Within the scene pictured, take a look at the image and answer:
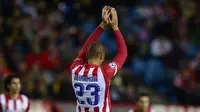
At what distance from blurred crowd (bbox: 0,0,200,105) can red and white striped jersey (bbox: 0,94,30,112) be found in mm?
4982

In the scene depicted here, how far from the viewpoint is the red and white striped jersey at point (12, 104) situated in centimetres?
1160

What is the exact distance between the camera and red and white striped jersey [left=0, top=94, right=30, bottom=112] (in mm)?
11602

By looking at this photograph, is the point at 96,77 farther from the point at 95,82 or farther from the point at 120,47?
the point at 120,47

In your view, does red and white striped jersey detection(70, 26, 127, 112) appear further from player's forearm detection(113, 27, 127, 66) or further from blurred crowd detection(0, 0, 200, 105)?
blurred crowd detection(0, 0, 200, 105)

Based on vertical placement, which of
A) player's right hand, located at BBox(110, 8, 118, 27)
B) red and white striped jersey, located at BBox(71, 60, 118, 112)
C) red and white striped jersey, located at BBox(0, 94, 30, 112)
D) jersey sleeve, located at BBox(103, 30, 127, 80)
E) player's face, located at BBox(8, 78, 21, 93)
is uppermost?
player's right hand, located at BBox(110, 8, 118, 27)

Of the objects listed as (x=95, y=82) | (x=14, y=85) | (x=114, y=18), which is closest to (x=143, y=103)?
(x=14, y=85)

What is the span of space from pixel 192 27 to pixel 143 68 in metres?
2.20

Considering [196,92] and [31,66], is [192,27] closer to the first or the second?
[196,92]

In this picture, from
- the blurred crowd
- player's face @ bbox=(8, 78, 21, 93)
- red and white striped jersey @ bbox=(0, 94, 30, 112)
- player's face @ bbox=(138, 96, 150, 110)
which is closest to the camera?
player's face @ bbox=(138, 96, 150, 110)

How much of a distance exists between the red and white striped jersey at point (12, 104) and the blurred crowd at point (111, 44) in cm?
498

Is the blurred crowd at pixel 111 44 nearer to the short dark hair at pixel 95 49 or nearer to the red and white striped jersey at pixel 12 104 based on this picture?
the red and white striped jersey at pixel 12 104

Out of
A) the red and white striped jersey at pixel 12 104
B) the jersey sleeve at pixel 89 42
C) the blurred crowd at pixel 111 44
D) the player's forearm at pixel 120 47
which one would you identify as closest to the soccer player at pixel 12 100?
the red and white striped jersey at pixel 12 104

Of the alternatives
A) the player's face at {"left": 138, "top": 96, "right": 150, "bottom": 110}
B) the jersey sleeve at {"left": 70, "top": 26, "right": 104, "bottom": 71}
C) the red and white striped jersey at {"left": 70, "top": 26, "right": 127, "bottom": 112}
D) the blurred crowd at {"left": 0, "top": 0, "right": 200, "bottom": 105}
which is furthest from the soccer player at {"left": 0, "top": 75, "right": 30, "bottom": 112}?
the blurred crowd at {"left": 0, "top": 0, "right": 200, "bottom": 105}

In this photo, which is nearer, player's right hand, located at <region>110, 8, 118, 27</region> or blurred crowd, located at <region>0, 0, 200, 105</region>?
player's right hand, located at <region>110, 8, 118, 27</region>
